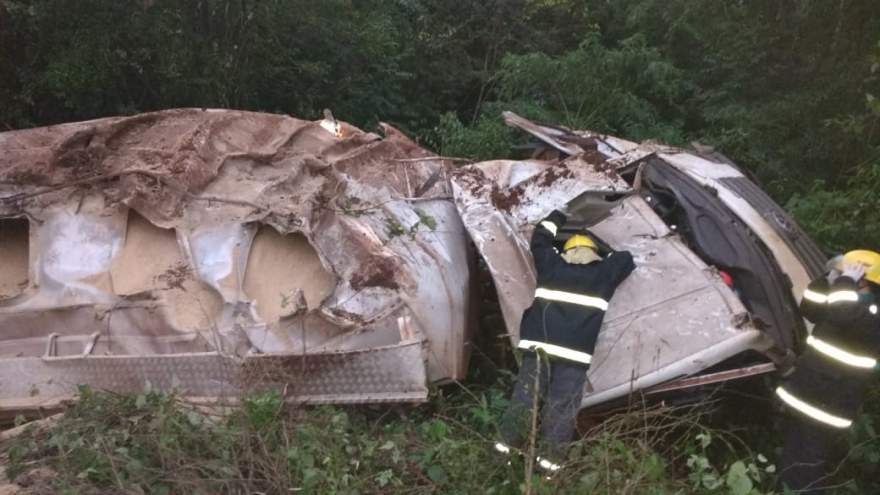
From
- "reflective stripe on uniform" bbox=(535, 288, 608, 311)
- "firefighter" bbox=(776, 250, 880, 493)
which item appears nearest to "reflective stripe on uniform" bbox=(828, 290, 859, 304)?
"firefighter" bbox=(776, 250, 880, 493)

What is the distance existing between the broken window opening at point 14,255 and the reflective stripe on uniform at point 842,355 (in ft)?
13.7

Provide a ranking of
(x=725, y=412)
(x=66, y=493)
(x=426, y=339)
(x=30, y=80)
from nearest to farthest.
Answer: (x=66, y=493) → (x=426, y=339) → (x=725, y=412) → (x=30, y=80)

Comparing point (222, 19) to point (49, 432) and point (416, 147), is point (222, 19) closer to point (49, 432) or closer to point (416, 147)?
point (416, 147)

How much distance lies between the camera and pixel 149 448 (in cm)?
365

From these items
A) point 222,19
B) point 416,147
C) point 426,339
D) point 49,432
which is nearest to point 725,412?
point 426,339

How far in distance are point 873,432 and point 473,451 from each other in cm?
217

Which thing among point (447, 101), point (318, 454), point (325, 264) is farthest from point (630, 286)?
point (447, 101)

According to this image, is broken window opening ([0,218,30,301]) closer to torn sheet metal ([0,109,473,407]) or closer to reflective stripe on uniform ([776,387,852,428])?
torn sheet metal ([0,109,473,407])

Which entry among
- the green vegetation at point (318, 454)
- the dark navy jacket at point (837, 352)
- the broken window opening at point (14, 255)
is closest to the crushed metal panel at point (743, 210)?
the dark navy jacket at point (837, 352)

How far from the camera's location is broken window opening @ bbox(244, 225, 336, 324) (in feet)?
14.2

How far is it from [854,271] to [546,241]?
58.0 inches

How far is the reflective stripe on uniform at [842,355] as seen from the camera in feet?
13.2

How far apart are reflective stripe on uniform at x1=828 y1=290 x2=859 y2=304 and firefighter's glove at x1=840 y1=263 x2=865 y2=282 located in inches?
3.8

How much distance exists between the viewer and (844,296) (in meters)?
3.99
